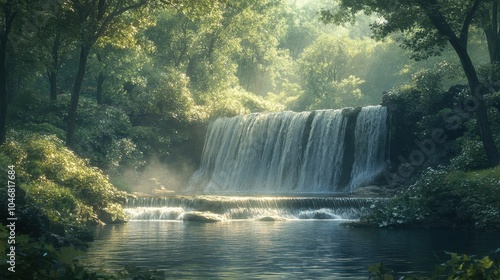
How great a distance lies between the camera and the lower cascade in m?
37.5

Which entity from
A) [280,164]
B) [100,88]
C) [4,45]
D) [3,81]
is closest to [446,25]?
[4,45]

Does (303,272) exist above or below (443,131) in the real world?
below

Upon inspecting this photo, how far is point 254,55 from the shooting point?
3455 inches

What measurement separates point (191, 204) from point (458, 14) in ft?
53.5

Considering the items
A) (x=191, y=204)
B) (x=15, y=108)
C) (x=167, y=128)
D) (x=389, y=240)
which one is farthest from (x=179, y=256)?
(x=167, y=128)

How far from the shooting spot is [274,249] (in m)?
22.6

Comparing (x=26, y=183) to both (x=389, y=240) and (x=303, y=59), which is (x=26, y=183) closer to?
(x=389, y=240)

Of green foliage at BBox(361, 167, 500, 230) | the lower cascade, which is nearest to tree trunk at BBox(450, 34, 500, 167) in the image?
green foliage at BBox(361, 167, 500, 230)

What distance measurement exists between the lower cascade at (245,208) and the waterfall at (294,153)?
1145 cm

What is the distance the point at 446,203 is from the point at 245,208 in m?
11.2

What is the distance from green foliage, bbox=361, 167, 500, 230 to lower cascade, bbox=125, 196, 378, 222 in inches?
181

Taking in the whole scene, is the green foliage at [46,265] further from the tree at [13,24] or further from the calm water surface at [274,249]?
the tree at [13,24]

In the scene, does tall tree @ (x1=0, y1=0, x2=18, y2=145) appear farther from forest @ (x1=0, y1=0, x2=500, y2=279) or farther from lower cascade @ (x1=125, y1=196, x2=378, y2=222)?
lower cascade @ (x1=125, y1=196, x2=378, y2=222)

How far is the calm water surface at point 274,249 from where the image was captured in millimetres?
17688
